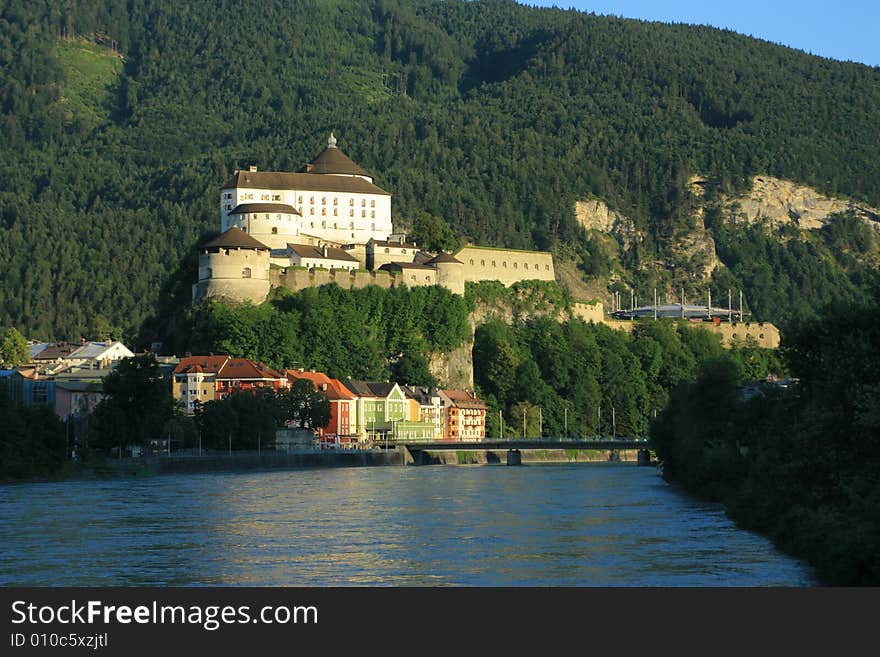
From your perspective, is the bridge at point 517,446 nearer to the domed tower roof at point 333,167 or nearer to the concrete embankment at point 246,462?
the concrete embankment at point 246,462

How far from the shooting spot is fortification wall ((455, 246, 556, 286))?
4973 inches

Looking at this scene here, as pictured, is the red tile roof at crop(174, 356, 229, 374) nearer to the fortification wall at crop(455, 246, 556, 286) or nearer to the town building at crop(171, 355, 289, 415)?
the town building at crop(171, 355, 289, 415)

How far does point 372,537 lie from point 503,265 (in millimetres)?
84068

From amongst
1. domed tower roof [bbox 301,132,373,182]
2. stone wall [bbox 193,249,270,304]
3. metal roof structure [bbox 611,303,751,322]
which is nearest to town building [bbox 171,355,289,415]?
stone wall [bbox 193,249,270,304]

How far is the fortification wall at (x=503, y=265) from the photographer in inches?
4973

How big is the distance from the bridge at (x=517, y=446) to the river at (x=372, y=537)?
2802 cm

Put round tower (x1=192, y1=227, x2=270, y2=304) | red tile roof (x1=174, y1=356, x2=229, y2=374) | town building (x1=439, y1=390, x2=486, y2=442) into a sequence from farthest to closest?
town building (x1=439, y1=390, x2=486, y2=442) → round tower (x1=192, y1=227, x2=270, y2=304) → red tile roof (x1=174, y1=356, x2=229, y2=374)

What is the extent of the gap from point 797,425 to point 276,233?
82027mm

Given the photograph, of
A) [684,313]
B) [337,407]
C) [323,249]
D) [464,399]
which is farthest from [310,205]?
[684,313]

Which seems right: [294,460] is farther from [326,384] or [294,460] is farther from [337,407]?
[326,384]

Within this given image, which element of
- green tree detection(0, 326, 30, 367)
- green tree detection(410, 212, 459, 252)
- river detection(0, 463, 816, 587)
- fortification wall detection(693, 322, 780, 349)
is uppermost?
green tree detection(410, 212, 459, 252)

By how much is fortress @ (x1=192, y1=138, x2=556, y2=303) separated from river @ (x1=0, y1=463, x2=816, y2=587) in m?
42.5

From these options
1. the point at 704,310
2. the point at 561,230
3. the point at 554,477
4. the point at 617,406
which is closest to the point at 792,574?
the point at 554,477

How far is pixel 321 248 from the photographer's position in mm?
120688
